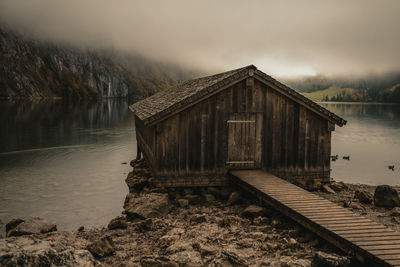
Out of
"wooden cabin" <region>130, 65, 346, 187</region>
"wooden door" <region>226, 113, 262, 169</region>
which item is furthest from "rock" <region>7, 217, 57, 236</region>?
"wooden door" <region>226, 113, 262, 169</region>

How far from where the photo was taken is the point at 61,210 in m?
16.5

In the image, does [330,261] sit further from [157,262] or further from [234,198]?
[234,198]

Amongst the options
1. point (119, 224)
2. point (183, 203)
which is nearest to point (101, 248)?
point (119, 224)

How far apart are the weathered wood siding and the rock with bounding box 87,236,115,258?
208 inches

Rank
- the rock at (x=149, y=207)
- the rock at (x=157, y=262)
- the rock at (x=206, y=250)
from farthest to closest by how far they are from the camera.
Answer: the rock at (x=149, y=207), the rock at (x=206, y=250), the rock at (x=157, y=262)

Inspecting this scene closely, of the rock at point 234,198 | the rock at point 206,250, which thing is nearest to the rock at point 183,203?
the rock at point 234,198

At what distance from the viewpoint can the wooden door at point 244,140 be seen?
15.6m

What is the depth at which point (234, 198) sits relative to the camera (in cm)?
1425

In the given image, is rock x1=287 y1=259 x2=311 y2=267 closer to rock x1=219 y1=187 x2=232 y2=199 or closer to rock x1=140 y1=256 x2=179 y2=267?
rock x1=140 y1=256 x2=179 y2=267

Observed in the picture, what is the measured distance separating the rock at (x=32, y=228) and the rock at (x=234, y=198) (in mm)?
6616

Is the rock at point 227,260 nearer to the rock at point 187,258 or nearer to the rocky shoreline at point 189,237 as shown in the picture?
the rocky shoreline at point 189,237

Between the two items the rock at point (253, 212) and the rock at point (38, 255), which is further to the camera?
the rock at point (253, 212)

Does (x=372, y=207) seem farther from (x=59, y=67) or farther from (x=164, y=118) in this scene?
(x=59, y=67)

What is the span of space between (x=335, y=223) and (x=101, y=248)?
6.40m
